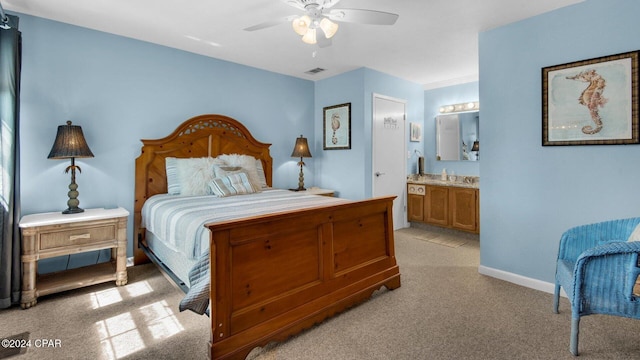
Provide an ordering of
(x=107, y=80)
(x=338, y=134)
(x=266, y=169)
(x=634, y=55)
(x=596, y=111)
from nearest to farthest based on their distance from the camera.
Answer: (x=634, y=55), (x=596, y=111), (x=107, y=80), (x=266, y=169), (x=338, y=134)

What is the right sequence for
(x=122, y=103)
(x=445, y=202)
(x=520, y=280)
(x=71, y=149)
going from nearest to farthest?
(x=71, y=149)
(x=520, y=280)
(x=122, y=103)
(x=445, y=202)

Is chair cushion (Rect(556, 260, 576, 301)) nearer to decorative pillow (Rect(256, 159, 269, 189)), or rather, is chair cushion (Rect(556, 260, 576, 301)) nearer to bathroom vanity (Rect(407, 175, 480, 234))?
bathroom vanity (Rect(407, 175, 480, 234))

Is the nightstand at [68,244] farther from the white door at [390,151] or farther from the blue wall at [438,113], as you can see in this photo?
the blue wall at [438,113]

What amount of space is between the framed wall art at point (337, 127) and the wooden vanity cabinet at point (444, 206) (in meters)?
1.44

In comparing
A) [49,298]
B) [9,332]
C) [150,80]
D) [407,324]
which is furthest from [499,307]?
[150,80]

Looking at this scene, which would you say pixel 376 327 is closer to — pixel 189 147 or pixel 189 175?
pixel 189 175

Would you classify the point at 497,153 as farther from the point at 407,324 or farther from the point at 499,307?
the point at 407,324

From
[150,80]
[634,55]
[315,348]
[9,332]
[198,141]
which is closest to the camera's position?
[315,348]

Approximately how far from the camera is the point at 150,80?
3539 millimetres

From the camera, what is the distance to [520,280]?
292 centimetres

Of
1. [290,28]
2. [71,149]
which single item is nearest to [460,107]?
[290,28]

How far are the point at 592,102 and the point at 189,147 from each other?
4.06 m

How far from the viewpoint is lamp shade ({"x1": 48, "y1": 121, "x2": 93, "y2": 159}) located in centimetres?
272

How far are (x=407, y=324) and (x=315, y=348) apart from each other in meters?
0.71
